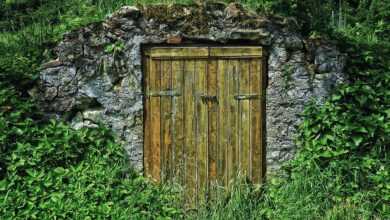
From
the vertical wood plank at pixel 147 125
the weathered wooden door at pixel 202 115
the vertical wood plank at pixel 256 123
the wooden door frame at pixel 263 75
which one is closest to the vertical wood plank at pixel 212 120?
the weathered wooden door at pixel 202 115

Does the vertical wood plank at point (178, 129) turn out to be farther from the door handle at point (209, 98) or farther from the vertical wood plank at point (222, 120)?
the vertical wood plank at point (222, 120)

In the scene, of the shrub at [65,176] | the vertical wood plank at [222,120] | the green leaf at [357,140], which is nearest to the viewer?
the shrub at [65,176]

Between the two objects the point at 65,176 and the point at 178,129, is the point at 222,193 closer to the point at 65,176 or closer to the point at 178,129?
the point at 178,129

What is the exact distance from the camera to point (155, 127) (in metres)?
5.91

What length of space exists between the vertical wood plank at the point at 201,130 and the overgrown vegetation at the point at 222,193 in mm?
272

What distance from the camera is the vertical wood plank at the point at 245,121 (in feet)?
19.4

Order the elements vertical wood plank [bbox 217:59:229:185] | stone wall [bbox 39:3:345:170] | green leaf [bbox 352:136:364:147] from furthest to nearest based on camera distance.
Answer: vertical wood plank [bbox 217:59:229:185] < stone wall [bbox 39:3:345:170] < green leaf [bbox 352:136:364:147]

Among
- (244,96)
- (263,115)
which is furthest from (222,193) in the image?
(244,96)

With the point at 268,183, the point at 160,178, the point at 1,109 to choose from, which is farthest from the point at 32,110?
the point at 268,183

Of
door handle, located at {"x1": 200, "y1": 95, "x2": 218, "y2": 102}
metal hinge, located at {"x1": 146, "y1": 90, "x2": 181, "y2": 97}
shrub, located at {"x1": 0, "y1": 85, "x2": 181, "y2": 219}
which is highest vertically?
metal hinge, located at {"x1": 146, "y1": 90, "x2": 181, "y2": 97}

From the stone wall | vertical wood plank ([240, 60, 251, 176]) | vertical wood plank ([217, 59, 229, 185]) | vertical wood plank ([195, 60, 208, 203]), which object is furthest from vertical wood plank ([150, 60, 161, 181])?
vertical wood plank ([240, 60, 251, 176])

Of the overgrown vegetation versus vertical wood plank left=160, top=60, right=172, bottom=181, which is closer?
the overgrown vegetation

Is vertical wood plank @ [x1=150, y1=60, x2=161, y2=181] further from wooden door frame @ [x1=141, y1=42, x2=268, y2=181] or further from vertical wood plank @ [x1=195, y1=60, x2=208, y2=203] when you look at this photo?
vertical wood plank @ [x1=195, y1=60, x2=208, y2=203]

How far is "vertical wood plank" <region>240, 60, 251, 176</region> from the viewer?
5.92 metres
